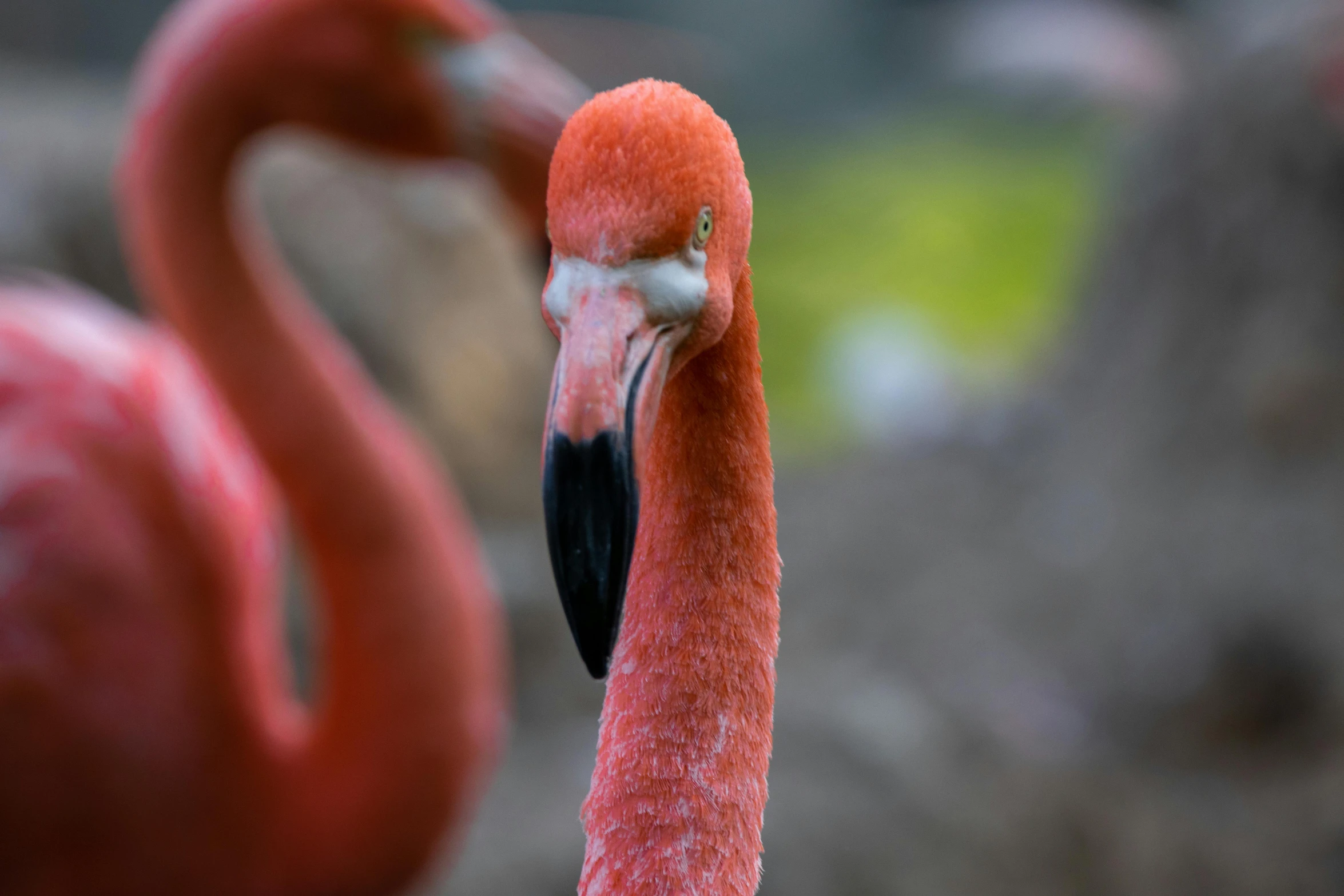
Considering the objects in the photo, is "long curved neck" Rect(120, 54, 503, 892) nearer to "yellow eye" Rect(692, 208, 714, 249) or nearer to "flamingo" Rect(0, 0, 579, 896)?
"flamingo" Rect(0, 0, 579, 896)

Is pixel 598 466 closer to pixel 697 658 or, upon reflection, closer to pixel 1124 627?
pixel 697 658

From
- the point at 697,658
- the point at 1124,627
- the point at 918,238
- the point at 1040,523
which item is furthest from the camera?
the point at 918,238

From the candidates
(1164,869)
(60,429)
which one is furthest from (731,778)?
(1164,869)

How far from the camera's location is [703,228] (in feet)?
2.31

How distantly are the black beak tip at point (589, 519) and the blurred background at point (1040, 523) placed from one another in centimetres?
128

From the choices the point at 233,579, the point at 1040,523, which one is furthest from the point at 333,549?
the point at 1040,523

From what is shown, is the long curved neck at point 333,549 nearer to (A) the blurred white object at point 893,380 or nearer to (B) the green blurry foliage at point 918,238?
(A) the blurred white object at point 893,380

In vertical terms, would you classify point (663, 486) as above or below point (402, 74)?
below

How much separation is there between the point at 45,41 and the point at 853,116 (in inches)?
301

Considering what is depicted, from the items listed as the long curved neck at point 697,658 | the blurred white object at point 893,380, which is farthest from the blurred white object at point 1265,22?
the long curved neck at point 697,658

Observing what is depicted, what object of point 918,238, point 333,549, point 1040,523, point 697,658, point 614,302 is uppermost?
point 918,238

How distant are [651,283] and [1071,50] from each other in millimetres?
9656

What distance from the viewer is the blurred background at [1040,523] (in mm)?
3076

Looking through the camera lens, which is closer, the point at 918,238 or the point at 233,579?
the point at 233,579
